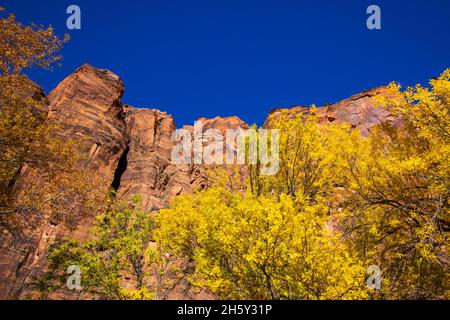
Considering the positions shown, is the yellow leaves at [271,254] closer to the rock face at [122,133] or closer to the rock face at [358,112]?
the rock face at [122,133]

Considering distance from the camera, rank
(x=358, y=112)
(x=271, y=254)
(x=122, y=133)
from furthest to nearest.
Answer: (x=358, y=112) < (x=122, y=133) < (x=271, y=254)

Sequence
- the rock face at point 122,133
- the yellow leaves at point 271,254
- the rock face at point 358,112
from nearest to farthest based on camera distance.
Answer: the yellow leaves at point 271,254 → the rock face at point 122,133 → the rock face at point 358,112

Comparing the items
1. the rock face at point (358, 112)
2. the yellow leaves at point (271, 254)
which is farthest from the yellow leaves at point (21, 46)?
the rock face at point (358, 112)

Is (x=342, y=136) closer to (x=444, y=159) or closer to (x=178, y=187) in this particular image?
(x=444, y=159)

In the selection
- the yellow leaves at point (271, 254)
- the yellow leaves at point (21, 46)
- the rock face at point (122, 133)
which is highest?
the rock face at point (122, 133)

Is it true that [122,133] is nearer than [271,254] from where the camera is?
No

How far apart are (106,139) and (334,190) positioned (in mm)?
46877

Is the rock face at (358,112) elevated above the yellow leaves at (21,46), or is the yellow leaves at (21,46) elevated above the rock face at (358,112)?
the rock face at (358,112)

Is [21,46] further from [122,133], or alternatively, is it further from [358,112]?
[358,112]

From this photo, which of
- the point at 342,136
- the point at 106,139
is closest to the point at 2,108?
the point at 342,136

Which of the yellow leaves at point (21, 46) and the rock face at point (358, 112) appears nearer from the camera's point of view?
the yellow leaves at point (21, 46)

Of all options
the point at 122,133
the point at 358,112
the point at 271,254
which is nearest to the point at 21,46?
the point at 271,254

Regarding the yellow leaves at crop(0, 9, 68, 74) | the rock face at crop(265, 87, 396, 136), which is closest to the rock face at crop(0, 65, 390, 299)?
the rock face at crop(265, 87, 396, 136)

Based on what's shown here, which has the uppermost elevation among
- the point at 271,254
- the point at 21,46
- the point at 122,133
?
the point at 122,133
